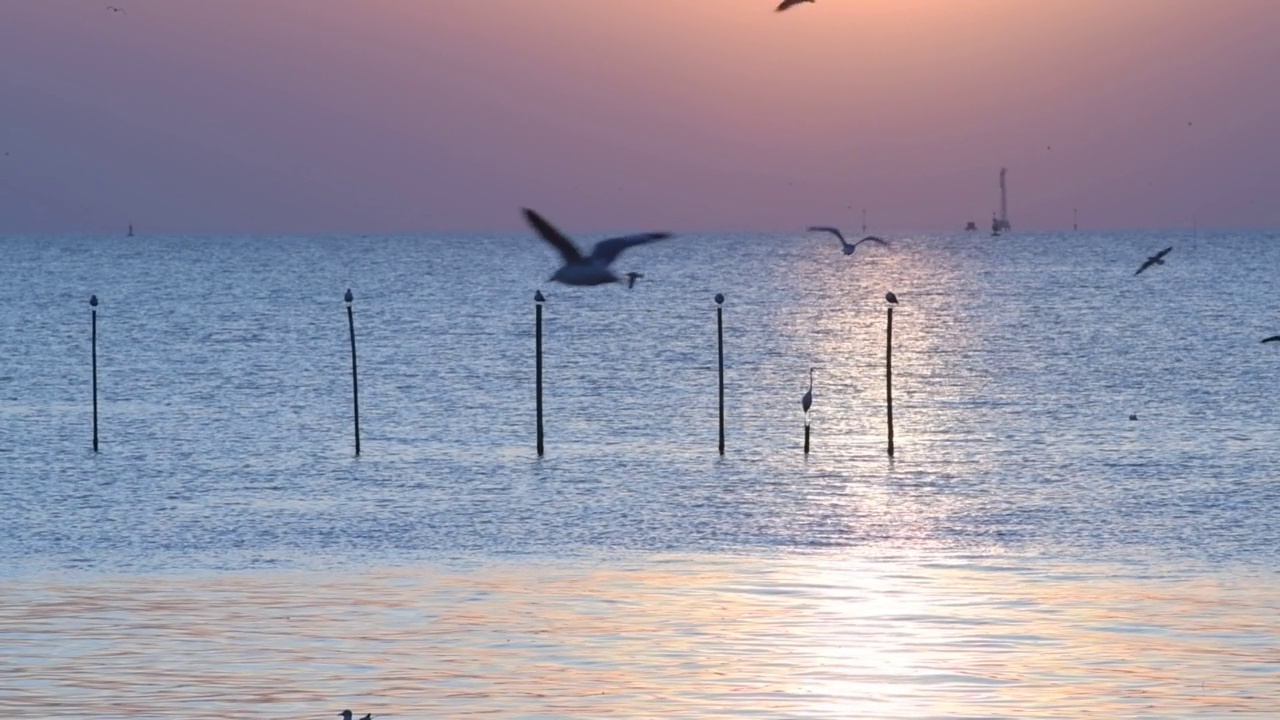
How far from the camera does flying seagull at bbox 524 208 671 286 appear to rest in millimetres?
21531

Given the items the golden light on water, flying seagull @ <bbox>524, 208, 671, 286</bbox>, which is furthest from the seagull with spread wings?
the golden light on water

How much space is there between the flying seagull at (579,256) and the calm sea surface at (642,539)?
495cm

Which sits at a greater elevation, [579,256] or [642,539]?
[579,256]

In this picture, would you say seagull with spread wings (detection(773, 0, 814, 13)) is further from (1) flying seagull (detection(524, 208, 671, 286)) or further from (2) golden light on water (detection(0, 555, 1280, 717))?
(2) golden light on water (detection(0, 555, 1280, 717))

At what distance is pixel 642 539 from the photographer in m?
36.8

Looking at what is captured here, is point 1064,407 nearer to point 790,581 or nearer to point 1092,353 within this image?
point 1092,353

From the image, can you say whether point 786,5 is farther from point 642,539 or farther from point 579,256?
point 642,539

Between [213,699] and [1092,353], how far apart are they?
256 ft

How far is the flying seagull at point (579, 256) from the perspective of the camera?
21.5m

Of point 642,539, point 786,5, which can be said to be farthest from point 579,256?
point 642,539

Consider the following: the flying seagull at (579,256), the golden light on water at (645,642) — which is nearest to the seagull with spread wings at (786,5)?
the flying seagull at (579,256)

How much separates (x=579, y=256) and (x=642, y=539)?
1443 cm

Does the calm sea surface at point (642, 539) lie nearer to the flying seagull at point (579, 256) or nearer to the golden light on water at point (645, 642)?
the golden light on water at point (645, 642)

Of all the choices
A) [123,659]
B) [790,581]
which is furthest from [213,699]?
[790,581]
